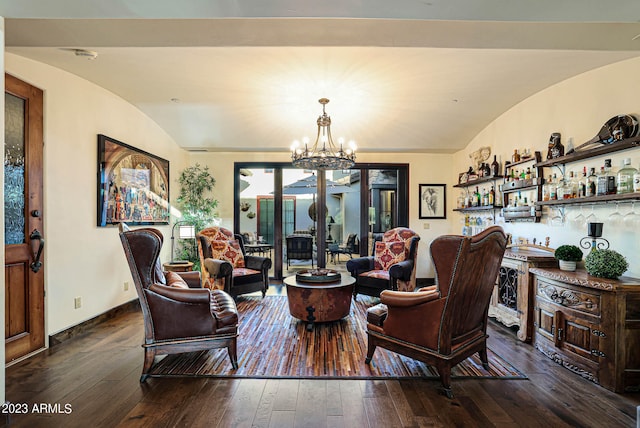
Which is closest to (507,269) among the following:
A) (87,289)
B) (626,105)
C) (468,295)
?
(468,295)

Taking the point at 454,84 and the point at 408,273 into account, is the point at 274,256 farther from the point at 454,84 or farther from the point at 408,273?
the point at 454,84

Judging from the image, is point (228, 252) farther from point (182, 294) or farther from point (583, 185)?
point (583, 185)

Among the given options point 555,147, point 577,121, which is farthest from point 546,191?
point 577,121

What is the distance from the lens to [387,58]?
10.2 feet

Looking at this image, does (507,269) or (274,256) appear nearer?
(507,269)

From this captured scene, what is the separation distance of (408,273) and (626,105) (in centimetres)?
280

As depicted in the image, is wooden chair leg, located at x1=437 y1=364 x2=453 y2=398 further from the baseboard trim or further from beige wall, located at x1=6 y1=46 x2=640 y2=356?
the baseboard trim

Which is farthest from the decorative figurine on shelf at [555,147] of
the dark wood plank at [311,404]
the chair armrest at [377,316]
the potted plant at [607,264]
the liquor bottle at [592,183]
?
the dark wood plank at [311,404]

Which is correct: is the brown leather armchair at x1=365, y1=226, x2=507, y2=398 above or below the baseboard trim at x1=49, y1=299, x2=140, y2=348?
above

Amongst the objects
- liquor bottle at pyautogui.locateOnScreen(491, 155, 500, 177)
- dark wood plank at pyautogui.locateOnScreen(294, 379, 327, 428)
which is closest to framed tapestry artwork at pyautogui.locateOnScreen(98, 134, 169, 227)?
dark wood plank at pyautogui.locateOnScreen(294, 379, 327, 428)

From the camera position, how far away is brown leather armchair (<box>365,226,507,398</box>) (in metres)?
2.21

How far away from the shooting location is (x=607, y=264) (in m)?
2.52

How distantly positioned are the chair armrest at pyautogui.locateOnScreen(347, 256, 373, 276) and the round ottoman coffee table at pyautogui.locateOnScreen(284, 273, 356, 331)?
104 centimetres

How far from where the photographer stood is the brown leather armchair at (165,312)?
2432 millimetres
